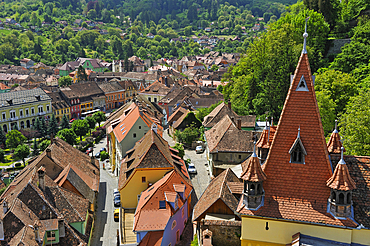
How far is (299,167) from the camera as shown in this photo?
23.8 m

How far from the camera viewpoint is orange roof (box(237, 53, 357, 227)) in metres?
23.1

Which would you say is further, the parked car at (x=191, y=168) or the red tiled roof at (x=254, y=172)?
the parked car at (x=191, y=168)

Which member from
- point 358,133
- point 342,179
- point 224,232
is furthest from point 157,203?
point 342,179

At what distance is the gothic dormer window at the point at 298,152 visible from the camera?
77.4ft

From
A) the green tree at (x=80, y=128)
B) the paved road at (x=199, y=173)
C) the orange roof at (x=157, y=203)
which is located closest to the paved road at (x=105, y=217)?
the orange roof at (x=157, y=203)

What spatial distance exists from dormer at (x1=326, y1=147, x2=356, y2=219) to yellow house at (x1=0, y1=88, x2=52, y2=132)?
9598 centimetres

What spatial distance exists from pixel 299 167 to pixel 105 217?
29935 mm

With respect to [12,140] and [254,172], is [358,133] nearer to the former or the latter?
[254,172]

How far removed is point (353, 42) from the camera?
6575cm

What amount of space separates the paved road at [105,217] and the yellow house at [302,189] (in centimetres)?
2185

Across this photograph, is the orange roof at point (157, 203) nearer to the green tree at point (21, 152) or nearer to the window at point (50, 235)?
the window at point (50, 235)

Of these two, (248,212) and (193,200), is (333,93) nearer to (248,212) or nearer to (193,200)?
(193,200)

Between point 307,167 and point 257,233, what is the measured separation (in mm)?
5342

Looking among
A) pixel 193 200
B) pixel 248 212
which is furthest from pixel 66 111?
pixel 248 212
